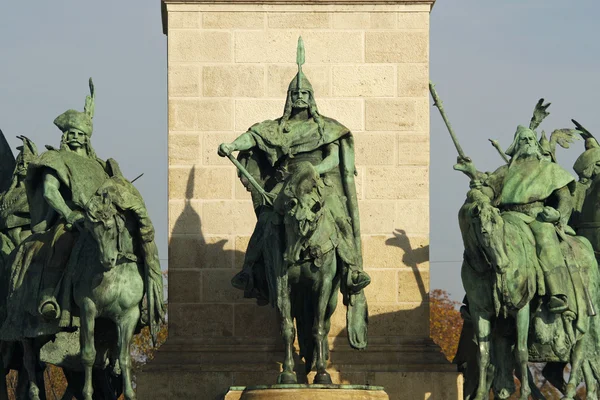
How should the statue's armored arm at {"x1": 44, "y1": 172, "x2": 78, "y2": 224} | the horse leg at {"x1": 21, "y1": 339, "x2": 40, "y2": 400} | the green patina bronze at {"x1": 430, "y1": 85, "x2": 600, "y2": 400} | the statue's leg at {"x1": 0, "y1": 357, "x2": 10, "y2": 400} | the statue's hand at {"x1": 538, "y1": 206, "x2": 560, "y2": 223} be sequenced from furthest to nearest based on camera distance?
the statue's leg at {"x1": 0, "y1": 357, "x2": 10, "y2": 400} < the horse leg at {"x1": 21, "y1": 339, "x2": 40, "y2": 400} < the statue's hand at {"x1": 538, "y1": 206, "x2": 560, "y2": 223} < the statue's armored arm at {"x1": 44, "y1": 172, "x2": 78, "y2": 224} < the green patina bronze at {"x1": 430, "y1": 85, "x2": 600, "y2": 400}

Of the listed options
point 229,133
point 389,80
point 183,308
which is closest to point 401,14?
point 389,80

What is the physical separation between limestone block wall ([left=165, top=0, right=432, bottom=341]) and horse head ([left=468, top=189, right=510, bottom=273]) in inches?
87.5

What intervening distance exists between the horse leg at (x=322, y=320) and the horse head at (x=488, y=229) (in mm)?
1747

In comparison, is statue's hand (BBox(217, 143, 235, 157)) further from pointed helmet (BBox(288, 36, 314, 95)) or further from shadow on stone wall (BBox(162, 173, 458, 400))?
shadow on stone wall (BBox(162, 173, 458, 400))

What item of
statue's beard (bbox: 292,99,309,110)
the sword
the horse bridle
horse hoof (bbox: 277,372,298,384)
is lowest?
horse hoof (bbox: 277,372,298,384)

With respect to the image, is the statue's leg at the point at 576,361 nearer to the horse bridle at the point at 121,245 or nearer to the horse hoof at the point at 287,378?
the horse hoof at the point at 287,378

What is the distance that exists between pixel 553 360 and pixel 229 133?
15.5ft

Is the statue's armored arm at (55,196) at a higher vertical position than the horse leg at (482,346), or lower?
higher

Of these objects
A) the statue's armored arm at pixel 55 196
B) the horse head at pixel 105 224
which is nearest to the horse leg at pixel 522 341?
the horse head at pixel 105 224

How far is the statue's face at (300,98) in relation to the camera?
70.6 ft

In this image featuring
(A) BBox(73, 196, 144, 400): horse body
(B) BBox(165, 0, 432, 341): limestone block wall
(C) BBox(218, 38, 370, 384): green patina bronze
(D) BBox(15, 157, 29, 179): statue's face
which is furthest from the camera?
(D) BBox(15, 157, 29, 179): statue's face

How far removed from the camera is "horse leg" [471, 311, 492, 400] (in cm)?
2162

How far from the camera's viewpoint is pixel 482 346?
21688 millimetres

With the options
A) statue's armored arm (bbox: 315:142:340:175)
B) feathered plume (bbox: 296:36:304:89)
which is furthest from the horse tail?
feathered plume (bbox: 296:36:304:89)
